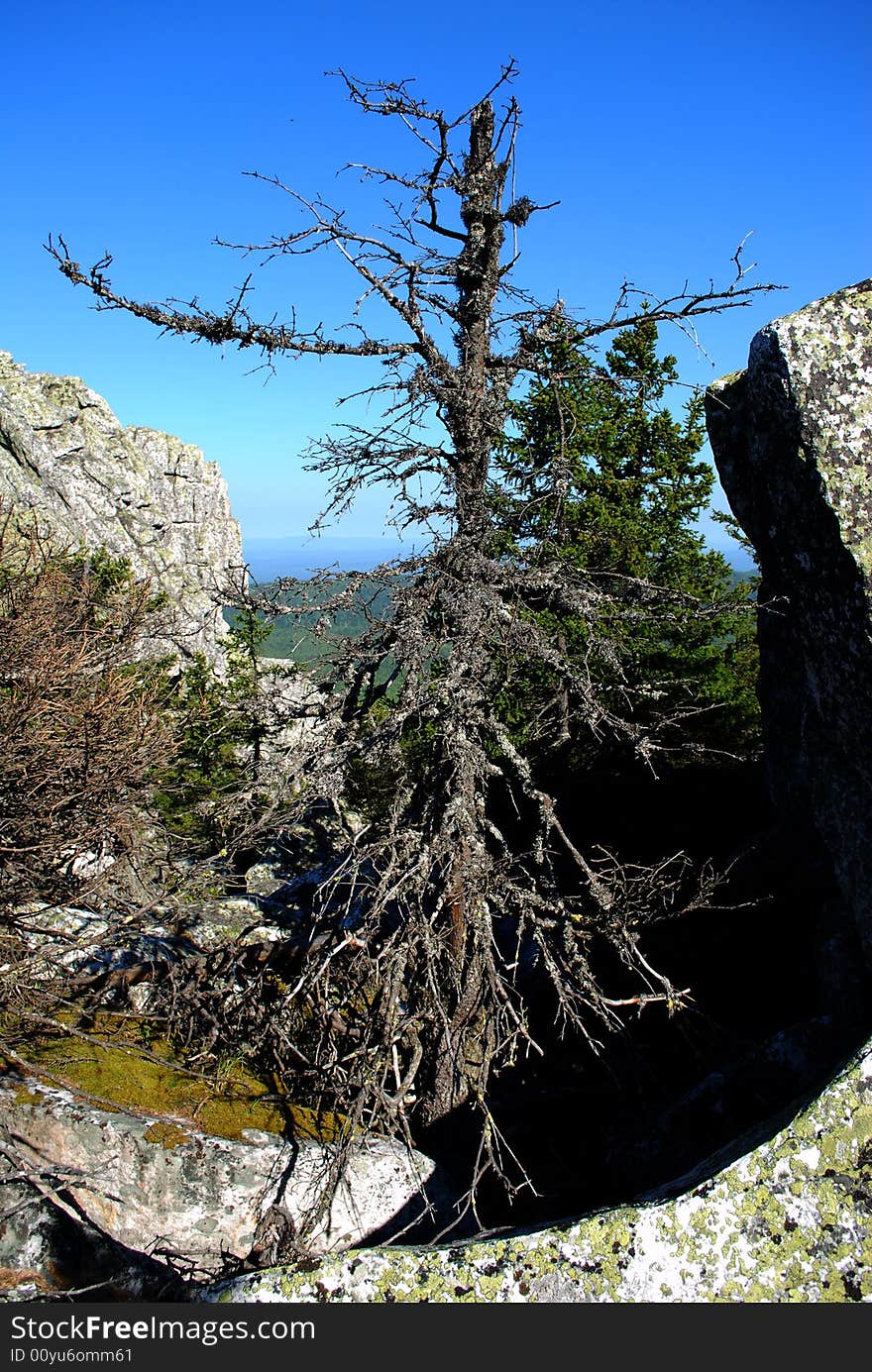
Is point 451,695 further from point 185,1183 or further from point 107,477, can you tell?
point 107,477

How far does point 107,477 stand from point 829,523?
60.7 m

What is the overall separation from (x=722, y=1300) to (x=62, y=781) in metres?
7.52

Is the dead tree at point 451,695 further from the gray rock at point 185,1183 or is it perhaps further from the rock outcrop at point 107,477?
the rock outcrop at point 107,477

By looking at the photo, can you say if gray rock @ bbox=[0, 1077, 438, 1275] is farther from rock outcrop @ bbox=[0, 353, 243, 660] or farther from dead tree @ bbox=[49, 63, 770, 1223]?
rock outcrop @ bbox=[0, 353, 243, 660]

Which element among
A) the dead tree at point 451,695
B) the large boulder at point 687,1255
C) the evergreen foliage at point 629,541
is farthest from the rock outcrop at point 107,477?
the large boulder at point 687,1255

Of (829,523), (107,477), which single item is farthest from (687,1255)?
(107,477)

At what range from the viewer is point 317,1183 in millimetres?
5836

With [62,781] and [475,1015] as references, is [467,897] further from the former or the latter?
[62,781]

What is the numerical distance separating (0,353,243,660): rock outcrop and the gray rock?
43.7 meters

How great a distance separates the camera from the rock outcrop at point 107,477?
53031 mm

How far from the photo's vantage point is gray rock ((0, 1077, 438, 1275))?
214 inches

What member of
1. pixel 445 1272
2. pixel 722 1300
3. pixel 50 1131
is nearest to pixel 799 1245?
pixel 722 1300

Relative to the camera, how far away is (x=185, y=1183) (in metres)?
5.71

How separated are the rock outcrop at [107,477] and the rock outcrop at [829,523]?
4505cm
